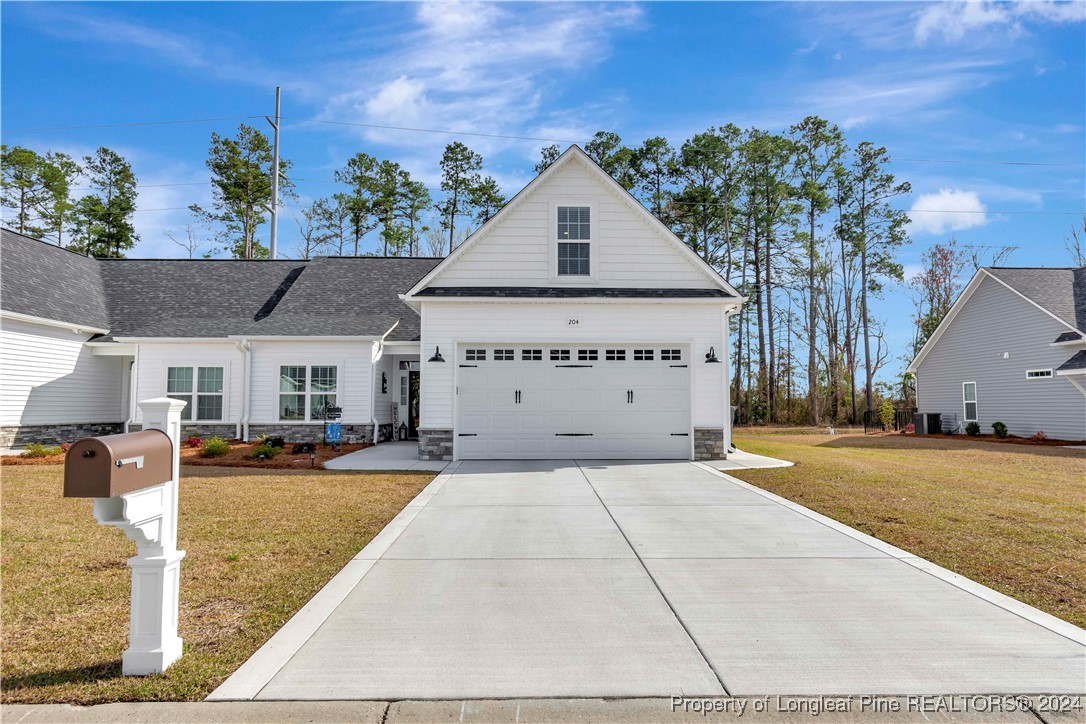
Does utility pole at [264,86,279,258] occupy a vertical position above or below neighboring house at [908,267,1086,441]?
above

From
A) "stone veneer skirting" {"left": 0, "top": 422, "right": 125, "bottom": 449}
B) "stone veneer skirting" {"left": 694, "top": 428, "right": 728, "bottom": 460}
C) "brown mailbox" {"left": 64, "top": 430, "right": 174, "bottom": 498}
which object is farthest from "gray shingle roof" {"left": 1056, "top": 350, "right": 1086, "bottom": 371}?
"stone veneer skirting" {"left": 0, "top": 422, "right": 125, "bottom": 449}

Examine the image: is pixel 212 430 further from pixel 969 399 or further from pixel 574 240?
pixel 969 399

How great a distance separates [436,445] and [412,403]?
7.53 meters

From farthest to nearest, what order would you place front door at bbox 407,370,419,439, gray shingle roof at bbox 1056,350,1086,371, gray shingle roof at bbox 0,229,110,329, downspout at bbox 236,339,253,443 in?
front door at bbox 407,370,419,439, gray shingle roof at bbox 1056,350,1086,371, downspout at bbox 236,339,253,443, gray shingle roof at bbox 0,229,110,329

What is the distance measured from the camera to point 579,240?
566 inches

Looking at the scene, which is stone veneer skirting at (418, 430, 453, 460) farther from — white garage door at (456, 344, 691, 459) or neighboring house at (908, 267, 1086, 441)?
neighboring house at (908, 267, 1086, 441)

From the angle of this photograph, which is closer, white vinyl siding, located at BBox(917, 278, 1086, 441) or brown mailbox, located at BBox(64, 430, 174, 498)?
brown mailbox, located at BBox(64, 430, 174, 498)

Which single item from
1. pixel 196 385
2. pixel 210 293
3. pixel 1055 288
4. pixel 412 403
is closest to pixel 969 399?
pixel 1055 288

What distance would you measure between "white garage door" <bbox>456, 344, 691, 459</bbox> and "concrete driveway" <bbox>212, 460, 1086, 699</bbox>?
6.56 metres

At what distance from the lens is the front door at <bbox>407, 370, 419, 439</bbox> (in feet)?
66.1

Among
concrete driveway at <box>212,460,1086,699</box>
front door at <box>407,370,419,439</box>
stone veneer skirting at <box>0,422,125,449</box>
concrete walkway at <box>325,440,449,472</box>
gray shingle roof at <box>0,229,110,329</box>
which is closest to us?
concrete driveway at <box>212,460,1086,699</box>

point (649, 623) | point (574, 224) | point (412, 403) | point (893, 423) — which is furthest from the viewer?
point (893, 423)

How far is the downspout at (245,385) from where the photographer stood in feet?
57.4

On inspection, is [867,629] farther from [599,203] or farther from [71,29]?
[71,29]
